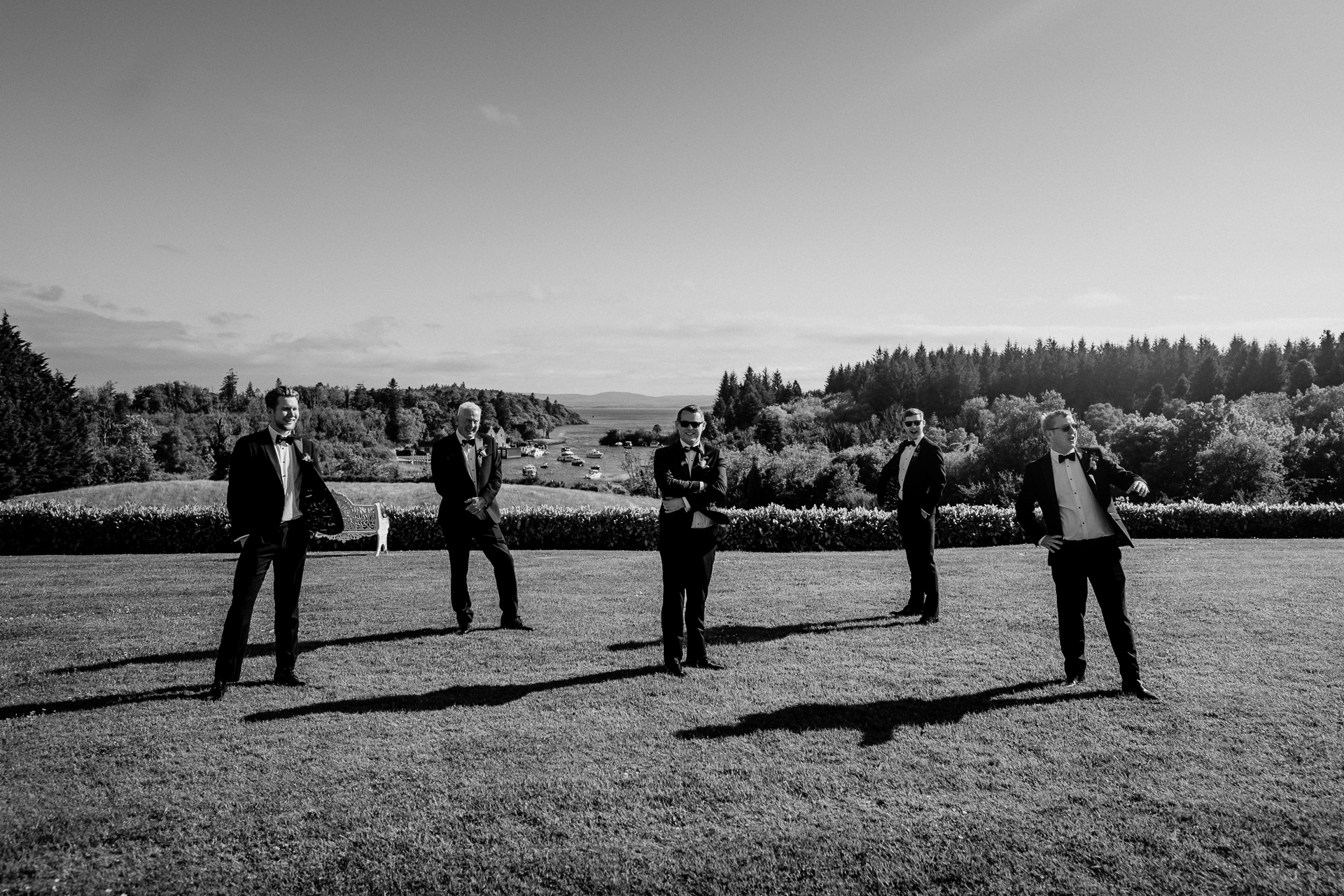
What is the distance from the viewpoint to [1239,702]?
6.04m

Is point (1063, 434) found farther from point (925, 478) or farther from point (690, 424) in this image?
point (690, 424)

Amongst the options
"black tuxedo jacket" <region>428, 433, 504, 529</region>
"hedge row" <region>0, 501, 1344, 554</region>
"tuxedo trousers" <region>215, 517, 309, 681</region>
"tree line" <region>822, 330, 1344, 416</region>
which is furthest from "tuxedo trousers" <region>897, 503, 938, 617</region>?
"tree line" <region>822, 330, 1344, 416</region>

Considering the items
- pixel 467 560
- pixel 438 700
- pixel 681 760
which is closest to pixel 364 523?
pixel 467 560

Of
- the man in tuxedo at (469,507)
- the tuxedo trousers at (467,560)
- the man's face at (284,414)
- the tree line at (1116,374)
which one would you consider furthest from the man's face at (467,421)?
the tree line at (1116,374)

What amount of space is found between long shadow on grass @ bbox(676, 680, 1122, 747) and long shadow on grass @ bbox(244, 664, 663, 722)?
1553 millimetres

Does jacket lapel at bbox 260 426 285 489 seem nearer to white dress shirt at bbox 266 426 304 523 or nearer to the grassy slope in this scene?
white dress shirt at bbox 266 426 304 523

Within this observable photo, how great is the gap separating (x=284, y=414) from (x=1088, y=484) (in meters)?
7.10

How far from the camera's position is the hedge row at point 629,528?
822 inches

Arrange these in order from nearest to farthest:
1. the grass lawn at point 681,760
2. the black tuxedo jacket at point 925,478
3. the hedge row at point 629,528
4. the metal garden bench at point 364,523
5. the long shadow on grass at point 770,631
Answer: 1. the grass lawn at point 681,760
2. the long shadow on grass at point 770,631
3. the black tuxedo jacket at point 925,478
4. the metal garden bench at point 364,523
5. the hedge row at point 629,528

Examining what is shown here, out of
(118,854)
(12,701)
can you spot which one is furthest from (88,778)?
(12,701)

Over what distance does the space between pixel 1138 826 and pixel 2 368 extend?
64.5 metres

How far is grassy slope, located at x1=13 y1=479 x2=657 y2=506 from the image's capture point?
127 feet

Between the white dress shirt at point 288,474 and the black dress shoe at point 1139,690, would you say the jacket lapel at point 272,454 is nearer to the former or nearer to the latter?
the white dress shirt at point 288,474

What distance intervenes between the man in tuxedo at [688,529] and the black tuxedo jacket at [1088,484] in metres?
2.83
